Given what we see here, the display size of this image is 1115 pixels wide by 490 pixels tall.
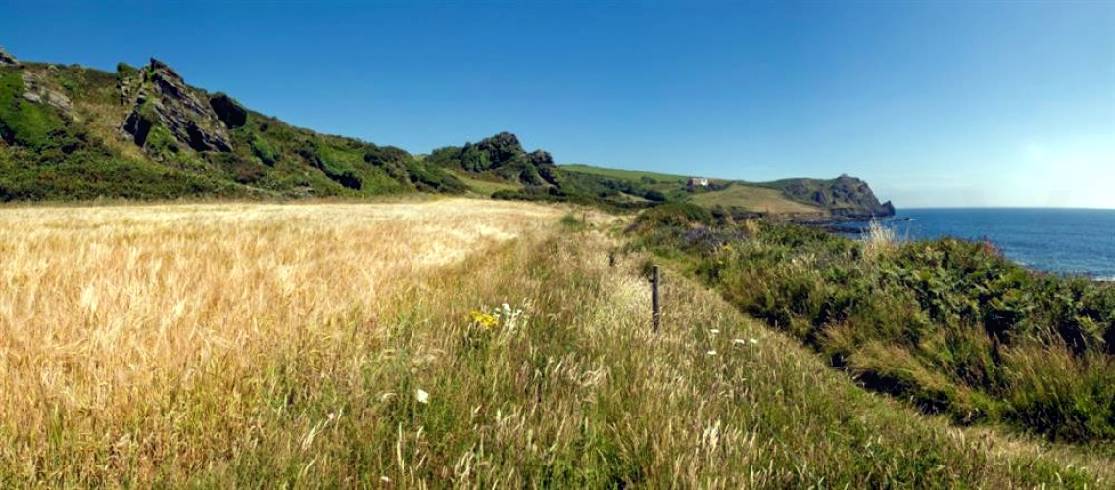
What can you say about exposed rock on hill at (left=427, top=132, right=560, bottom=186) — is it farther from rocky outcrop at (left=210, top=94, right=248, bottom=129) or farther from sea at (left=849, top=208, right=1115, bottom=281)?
sea at (left=849, top=208, right=1115, bottom=281)

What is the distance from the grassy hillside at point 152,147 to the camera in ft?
145

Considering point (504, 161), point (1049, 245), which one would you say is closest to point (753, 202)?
point (504, 161)

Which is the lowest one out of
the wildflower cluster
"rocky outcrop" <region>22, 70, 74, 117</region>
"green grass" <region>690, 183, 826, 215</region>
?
the wildflower cluster

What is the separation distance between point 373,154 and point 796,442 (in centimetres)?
10491

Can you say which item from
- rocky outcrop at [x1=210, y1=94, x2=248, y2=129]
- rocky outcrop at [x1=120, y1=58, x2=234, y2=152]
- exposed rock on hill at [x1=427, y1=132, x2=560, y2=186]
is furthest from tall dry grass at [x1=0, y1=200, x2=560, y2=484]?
exposed rock on hill at [x1=427, y1=132, x2=560, y2=186]

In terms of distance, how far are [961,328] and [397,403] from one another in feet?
23.0

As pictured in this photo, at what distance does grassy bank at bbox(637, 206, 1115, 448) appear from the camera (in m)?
4.40

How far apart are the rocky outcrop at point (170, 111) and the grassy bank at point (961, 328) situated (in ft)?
260

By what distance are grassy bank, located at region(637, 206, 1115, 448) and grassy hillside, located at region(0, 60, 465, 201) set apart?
5348 cm

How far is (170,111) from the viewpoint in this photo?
65.2m

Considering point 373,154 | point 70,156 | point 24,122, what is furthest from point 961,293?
point 373,154

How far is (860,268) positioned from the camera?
847 cm

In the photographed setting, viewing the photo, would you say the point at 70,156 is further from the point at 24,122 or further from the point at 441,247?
the point at 441,247

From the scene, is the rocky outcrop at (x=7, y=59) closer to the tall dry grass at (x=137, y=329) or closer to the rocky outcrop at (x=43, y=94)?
the rocky outcrop at (x=43, y=94)
